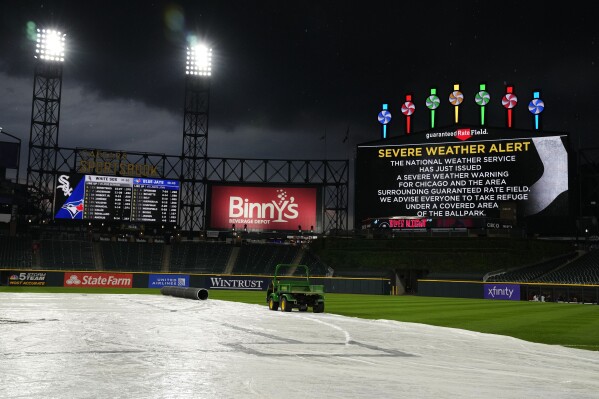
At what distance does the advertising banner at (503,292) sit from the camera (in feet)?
173

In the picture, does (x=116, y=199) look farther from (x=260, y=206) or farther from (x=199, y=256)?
(x=260, y=206)

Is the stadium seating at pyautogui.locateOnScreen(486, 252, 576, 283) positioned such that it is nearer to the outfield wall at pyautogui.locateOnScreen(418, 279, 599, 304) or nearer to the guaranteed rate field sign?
the outfield wall at pyautogui.locateOnScreen(418, 279, 599, 304)

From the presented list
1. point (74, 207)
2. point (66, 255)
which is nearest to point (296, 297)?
point (74, 207)

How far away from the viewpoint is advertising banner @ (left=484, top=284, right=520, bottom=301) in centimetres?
5281

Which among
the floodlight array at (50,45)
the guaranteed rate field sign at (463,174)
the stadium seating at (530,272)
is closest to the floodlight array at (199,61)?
the floodlight array at (50,45)

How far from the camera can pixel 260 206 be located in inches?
2916

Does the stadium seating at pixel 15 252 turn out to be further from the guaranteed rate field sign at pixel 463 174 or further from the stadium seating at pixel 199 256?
the guaranteed rate field sign at pixel 463 174

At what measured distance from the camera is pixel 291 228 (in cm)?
7362

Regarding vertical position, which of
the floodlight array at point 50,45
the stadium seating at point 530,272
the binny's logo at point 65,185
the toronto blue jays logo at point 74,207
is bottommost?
the stadium seating at point 530,272

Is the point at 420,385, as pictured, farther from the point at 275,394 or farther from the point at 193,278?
the point at 193,278

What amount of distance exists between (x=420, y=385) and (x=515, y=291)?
46162 millimetres

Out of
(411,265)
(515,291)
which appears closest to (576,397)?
(515,291)

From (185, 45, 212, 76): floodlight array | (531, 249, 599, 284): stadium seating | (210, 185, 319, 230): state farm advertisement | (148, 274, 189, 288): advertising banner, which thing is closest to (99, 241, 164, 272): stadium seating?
(148, 274, 189, 288): advertising banner

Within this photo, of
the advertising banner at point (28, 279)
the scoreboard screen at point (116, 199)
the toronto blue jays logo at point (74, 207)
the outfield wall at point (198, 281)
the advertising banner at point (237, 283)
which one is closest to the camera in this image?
the advertising banner at point (28, 279)
